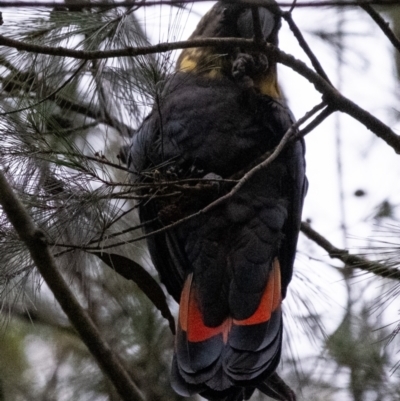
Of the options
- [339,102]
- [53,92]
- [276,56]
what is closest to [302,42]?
[276,56]

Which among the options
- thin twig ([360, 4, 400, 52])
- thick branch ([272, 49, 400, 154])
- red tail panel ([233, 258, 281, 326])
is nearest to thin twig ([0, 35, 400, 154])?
thick branch ([272, 49, 400, 154])

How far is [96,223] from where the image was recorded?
164 centimetres

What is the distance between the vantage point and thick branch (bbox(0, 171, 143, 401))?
4.67 feet

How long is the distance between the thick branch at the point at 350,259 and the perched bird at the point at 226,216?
164 millimetres

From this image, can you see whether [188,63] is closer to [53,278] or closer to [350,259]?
[350,259]

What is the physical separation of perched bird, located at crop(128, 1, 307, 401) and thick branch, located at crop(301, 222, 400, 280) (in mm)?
164

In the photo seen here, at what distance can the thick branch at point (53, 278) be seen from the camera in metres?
1.42

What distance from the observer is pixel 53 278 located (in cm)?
145

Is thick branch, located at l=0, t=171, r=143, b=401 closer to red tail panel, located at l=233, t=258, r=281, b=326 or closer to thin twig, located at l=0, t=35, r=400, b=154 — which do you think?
thin twig, located at l=0, t=35, r=400, b=154

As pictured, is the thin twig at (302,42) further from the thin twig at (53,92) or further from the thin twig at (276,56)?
the thin twig at (53,92)

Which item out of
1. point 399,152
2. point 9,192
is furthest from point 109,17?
point 399,152

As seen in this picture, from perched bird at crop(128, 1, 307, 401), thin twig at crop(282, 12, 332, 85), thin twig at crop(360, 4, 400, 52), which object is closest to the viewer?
thin twig at crop(282, 12, 332, 85)

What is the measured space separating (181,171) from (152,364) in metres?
0.65

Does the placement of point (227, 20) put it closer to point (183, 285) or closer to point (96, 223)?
point (183, 285)
